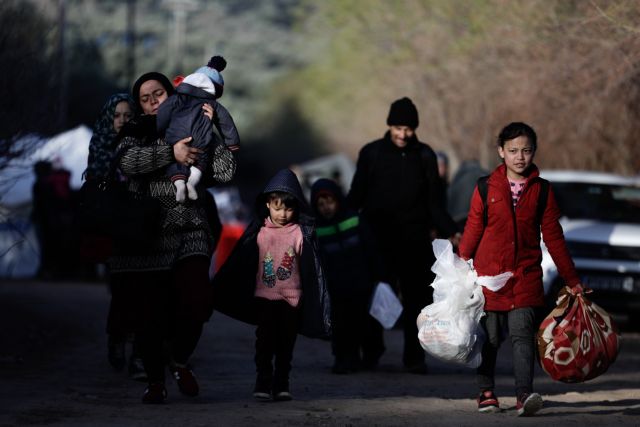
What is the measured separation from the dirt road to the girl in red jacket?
49 cm

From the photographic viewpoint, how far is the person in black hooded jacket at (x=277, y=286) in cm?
941

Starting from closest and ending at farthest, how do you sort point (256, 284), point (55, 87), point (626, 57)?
point (256, 284)
point (626, 57)
point (55, 87)

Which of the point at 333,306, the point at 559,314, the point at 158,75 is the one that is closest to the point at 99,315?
the point at 333,306

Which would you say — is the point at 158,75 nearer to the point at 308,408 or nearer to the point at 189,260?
the point at 189,260

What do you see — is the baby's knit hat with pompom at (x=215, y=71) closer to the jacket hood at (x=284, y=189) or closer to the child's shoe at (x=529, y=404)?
the jacket hood at (x=284, y=189)

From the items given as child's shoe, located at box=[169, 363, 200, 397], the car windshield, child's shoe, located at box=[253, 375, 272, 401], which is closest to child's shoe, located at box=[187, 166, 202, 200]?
child's shoe, located at box=[169, 363, 200, 397]

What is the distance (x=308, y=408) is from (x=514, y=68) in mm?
12990

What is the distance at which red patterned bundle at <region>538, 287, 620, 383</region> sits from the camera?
8703mm

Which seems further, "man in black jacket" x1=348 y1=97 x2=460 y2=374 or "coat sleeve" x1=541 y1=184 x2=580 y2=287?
"man in black jacket" x1=348 y1=97 x2=460 y2=374

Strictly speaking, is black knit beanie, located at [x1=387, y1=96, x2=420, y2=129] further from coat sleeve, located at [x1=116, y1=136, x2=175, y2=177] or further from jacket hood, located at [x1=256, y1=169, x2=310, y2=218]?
coat sleeve, located at [x1=116, y1=136, x2=175, y2=177]

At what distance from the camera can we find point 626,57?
13.5 meters

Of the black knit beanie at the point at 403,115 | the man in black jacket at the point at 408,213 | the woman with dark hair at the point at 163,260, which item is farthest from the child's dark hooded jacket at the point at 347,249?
the woman with dark hair at the point at 163,260

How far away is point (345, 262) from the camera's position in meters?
11.7

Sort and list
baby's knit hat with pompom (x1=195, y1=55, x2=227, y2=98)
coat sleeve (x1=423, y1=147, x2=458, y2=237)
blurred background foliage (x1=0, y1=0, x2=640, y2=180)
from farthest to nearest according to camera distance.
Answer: blurred background foliage (x1=0, y1=0, x2=640, y2=180) < coat sleeve (x1=423, y1=147, x2=458, y2=237) < baby's knit hat with pompom (x1=195, y1=55, x2=227, y2=98)
